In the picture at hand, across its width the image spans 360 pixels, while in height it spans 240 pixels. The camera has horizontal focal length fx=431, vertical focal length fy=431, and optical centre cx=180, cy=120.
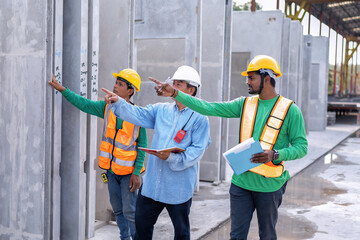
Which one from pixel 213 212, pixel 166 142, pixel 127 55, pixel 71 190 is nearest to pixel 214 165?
pixel 213 212

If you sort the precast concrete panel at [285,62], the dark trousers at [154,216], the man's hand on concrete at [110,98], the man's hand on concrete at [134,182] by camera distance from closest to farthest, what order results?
the man's hand on concrete at [110,98], the dark trousers at [154,216], the man's hand on concrete at [134,182], the precast concrete panel at [285,62]

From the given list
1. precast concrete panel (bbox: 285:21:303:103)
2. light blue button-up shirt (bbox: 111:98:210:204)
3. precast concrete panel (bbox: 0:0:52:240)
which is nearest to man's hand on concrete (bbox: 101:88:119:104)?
light blue button-up shirt (bbox: 111:98:210:204)

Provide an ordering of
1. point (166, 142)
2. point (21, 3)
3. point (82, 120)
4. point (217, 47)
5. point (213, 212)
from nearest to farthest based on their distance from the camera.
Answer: point (166, 142), point (21, 3), point (82, 120), point (213, 212), point (217, 47)

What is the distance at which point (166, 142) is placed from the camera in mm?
3305

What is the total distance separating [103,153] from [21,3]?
150 cm

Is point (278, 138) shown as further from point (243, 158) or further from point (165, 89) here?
point (165, 89)

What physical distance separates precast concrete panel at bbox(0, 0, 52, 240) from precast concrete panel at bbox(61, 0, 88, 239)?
28cm

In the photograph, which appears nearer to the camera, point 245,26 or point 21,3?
point 21,3

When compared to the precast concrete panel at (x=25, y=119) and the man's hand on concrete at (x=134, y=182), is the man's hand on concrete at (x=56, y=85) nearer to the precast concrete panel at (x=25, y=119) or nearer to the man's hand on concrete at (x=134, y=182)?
the precast concrete panel at (x=25, y=119)

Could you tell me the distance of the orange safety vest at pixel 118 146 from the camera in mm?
3891

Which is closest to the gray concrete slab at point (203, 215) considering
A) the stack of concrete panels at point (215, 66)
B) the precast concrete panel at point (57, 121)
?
the stack of concrete panels at point (215, 66)

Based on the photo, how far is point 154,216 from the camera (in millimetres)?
3367

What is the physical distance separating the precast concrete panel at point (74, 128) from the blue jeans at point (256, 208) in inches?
60.5

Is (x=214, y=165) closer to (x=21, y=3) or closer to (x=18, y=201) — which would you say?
(x=18, y=201)
